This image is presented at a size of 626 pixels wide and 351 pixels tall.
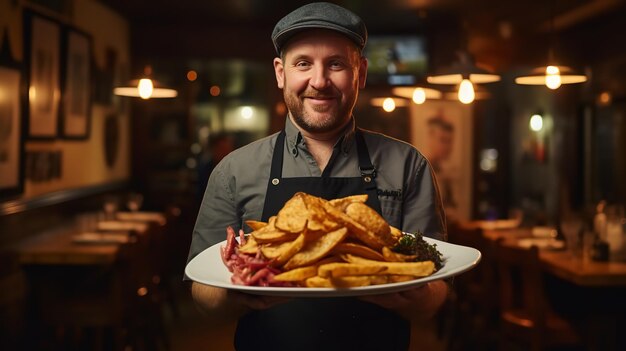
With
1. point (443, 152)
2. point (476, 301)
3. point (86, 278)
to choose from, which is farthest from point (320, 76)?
point (443, 152)

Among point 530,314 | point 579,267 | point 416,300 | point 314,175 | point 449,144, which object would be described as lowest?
point 530,314

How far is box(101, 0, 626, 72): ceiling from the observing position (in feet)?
22.2

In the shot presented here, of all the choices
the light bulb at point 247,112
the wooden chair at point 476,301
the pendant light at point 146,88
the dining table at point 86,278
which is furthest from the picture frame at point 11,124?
the light bulb at point 247,112

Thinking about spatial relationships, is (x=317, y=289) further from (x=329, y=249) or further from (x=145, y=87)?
(x=145, y=87)

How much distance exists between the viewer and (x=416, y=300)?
158 cm

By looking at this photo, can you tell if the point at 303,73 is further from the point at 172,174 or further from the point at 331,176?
the point at 172,174

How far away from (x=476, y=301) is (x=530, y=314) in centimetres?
109

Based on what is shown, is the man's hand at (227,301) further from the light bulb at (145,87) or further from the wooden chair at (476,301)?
the wooden chair at (476,301)

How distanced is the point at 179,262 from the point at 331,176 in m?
6.24

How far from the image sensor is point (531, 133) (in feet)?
32.2

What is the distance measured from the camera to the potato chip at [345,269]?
4.65 feet

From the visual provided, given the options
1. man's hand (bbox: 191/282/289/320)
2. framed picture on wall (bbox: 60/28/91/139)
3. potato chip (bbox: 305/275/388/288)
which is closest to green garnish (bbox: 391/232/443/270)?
potato chip (bbox: 305/275/388/288)

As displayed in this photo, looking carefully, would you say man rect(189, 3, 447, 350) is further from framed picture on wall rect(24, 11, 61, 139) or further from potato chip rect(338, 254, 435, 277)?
framed picture on wall rect(24, 11, 61, 139)

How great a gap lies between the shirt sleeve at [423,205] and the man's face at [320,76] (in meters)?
0.26
